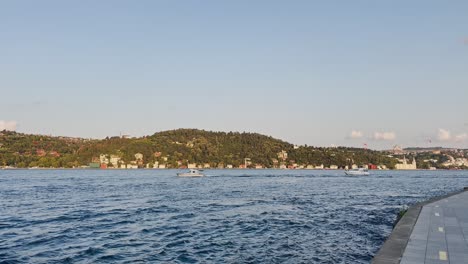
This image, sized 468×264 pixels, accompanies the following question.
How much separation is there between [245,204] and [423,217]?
2263cm

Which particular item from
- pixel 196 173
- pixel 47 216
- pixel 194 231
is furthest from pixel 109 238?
pixel 196 173

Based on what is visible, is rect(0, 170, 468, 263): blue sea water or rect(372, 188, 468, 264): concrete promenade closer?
rect(372, 188, 468, 264): concrete promenade

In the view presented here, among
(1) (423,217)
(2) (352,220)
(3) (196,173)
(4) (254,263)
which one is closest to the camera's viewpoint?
(4) (254,263)

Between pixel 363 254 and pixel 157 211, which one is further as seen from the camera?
pixel 157 211

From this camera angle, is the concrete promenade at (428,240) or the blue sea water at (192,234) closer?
the concrete promenade at (428,240)

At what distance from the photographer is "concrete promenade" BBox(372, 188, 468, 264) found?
13250 mm

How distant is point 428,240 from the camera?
16047mm

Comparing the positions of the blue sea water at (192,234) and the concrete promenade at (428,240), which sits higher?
the concrete promenade at (428,240)

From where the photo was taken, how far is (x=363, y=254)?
1920 centimetres

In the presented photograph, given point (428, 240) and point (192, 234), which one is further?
point (192, 234)

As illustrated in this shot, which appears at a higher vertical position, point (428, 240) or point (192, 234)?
point (428, 240)

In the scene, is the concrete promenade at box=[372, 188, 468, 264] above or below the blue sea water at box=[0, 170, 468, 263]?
above

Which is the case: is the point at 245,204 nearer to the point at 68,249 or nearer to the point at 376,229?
the point at 376,229

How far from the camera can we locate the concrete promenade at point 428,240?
1325cm
